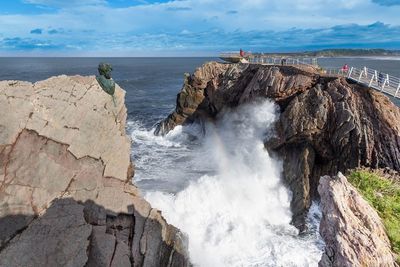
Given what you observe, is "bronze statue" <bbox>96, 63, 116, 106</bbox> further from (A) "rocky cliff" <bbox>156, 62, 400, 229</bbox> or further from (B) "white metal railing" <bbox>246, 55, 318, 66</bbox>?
(B) "white metal railing" <bbox>246, 55, 318, 66</bbox>

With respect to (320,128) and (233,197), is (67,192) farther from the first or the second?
(320,128)

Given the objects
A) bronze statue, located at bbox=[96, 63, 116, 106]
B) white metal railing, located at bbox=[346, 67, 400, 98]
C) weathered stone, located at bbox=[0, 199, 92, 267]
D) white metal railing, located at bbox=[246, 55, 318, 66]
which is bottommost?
weathered stone, located at bbox=[0, 199, 92, 267]

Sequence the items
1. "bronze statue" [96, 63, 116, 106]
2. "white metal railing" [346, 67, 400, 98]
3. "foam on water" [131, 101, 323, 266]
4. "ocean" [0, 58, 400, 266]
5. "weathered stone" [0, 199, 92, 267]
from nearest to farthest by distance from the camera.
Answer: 1. "weathered stone" [0, 199, 92, 267]
2. "bronze statue" [96, 63, 116, 106]
3. "foam on water" [131, 101, 323, 266]
4. "ocean" [0, 58, 400, 266]
5. "white metal railing" [346, 67, 400, 98]

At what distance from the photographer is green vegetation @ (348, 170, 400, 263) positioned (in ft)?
37.7

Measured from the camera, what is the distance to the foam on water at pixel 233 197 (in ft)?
69.1

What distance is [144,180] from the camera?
29000 mm

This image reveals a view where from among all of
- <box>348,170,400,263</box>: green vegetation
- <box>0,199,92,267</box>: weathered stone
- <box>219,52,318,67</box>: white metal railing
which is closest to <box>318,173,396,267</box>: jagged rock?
<box>348,170,400,263</box>: green vegetation

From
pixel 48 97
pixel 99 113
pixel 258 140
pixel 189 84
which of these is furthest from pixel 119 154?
pixel 189 84

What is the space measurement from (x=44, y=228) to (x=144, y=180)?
15.3 meters

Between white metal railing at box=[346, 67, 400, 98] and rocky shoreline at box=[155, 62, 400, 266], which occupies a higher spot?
white metal railing at box=[346, 67, 400, 98]

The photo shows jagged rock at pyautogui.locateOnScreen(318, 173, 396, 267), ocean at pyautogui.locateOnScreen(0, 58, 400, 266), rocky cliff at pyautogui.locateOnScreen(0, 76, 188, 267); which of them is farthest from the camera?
ocean at pyautogui.locateOnScreen(0, 58, 400, 266)

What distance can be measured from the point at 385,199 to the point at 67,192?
41.9 ft

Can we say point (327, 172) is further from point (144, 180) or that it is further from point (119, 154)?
point (119, 154)

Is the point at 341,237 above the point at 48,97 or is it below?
below
